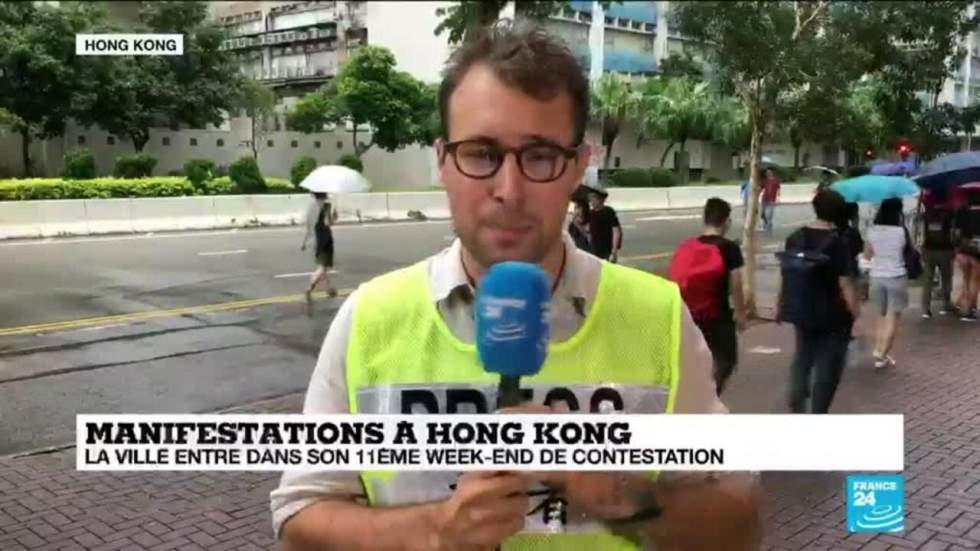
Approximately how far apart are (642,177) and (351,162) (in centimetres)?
96

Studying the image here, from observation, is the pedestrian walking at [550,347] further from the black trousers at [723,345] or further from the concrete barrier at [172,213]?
the black trousers at [723,345]

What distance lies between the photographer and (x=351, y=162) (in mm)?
2941

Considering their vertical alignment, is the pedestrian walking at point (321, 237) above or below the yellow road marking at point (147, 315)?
above

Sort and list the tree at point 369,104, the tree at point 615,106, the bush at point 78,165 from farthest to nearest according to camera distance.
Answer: the bush at point 78,165 → the tree at point 369,104 → the tree at point 615,106

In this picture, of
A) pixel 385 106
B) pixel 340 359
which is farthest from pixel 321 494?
pixel 385 106

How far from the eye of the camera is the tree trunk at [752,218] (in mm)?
3102

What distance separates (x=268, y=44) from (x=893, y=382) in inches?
108

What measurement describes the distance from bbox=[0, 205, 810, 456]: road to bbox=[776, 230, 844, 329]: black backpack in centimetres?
13

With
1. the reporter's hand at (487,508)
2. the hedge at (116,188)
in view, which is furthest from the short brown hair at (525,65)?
the hedge at (116,188)

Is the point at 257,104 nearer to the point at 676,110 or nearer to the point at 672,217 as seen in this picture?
the point at 676,110

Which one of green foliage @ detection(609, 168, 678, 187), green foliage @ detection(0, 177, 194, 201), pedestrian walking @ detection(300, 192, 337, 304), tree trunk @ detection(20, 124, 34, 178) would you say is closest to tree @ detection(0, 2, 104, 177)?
tree trunk @ detection(20, 124, 34, 178)

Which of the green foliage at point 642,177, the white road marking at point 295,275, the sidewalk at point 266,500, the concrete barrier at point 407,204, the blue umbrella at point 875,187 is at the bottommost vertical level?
the sidewalk at point 266,500

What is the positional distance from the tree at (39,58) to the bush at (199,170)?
1.26 feet

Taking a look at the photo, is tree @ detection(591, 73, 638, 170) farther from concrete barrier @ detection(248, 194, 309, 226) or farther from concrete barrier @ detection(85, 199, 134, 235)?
concrete barrier @ detection(85, 199, 134, 235)
